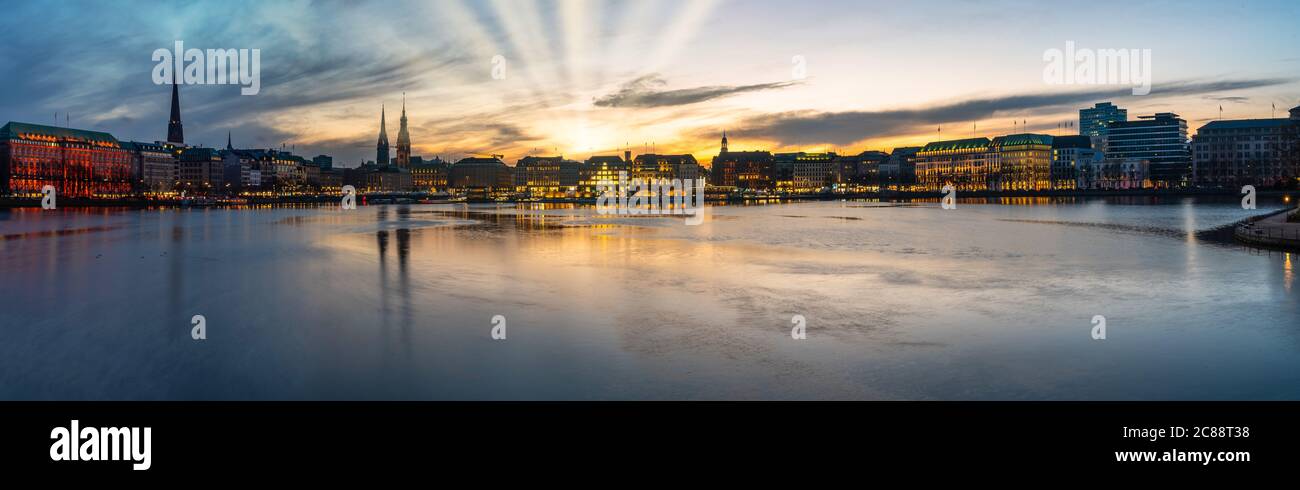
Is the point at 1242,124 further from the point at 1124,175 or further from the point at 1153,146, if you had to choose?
the point at 1153,146

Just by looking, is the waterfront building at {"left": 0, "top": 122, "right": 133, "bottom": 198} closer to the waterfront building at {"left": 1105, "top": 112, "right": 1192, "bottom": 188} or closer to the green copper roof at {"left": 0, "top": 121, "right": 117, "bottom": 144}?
the green copper roof at {"left": 0, "top": 121, "right": 117, "bottom": 144}

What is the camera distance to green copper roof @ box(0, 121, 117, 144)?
458 feet

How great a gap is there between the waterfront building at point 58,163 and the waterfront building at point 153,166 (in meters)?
9.15

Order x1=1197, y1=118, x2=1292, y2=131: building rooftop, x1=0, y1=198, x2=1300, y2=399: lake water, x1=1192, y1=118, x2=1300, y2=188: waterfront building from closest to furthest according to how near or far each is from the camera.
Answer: x1=0, y1=198, x2=1300, y2=399: lake water < x1=1192, y1=118, x2=1300, y2=188: waterfront building < x1=1197, y1=118, x2=1292, y2=131: building rooftop

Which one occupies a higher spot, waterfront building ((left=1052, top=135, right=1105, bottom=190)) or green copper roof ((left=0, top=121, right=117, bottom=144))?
green copper roof ((left=0, top=121, right=117, bottom=144))

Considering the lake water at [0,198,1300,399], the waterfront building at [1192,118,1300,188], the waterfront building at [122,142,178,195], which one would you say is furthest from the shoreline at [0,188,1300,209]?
the lake water at [0,198,1300,399]

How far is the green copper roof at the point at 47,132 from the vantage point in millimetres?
139625

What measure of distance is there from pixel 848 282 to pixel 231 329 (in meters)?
15.5

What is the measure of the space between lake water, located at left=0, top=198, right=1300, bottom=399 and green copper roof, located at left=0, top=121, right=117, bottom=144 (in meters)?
140

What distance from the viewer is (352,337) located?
48.8ft
